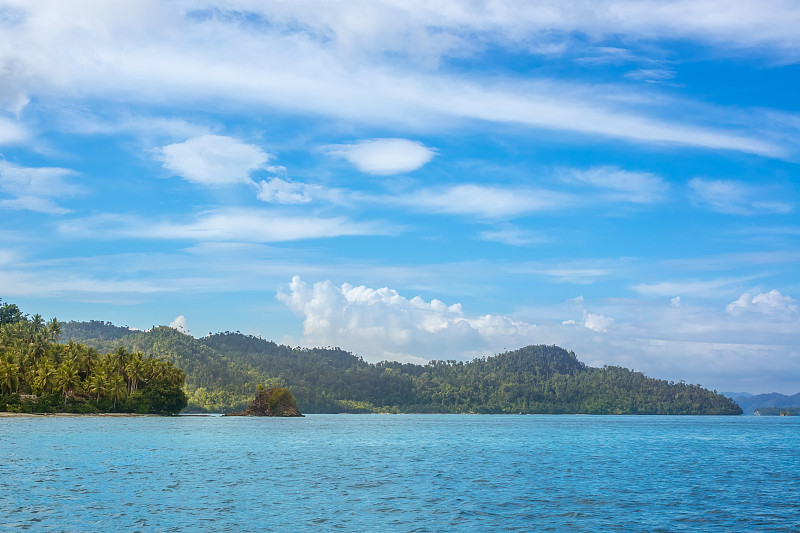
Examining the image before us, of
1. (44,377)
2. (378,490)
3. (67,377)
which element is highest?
(67,377)

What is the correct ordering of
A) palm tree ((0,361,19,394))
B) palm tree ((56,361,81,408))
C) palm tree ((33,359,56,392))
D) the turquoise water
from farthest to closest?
palm tree ((56,361,81,408))
palm tree ((33,359,56,392))
palm tree ((0,361,19,394))
the turquoise water

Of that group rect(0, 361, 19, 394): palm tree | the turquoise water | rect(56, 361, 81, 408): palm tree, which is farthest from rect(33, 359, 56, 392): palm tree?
the turquoise water

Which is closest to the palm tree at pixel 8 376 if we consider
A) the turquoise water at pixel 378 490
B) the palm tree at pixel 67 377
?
the palm tree at pixel 67 377

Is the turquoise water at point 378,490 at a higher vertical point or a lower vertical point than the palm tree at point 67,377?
lower

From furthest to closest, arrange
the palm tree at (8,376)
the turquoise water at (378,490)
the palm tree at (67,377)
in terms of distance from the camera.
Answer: the palm tree at (67,377) < the palm tree at (8,376) < the turquoise water at (378,490)

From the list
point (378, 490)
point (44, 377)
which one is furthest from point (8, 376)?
point (378, 490)

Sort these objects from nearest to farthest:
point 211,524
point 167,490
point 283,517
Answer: point 211,524
point 283,517
point 167,490

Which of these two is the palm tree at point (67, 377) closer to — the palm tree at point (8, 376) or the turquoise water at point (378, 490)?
the palm tree at point (8, 376)

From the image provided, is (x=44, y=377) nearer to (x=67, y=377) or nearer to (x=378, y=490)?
(x=67, y=377)

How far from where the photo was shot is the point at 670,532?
38.8 m

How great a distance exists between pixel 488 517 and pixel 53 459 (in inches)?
1945

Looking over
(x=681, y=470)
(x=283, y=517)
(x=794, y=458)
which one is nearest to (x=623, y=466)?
(x=681, y=470)

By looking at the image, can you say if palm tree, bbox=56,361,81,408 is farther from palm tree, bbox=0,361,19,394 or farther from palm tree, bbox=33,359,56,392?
palm tree, bbox=0,361,19,394

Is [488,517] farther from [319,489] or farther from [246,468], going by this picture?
[246,468]
